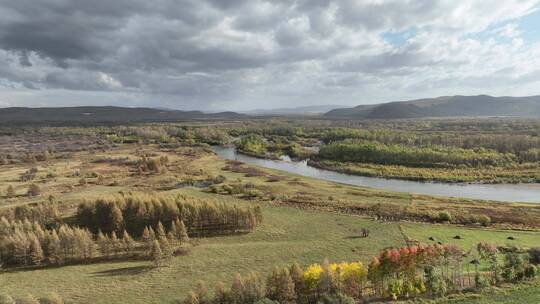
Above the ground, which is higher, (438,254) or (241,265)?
(438,254)

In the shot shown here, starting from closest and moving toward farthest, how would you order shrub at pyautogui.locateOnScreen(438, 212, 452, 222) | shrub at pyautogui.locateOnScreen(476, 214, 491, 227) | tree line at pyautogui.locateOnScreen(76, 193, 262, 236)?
tree line at pyautogui.locateOnScreen(76, 193, 262, 236), shrub at pyautogui.locateOnScreen(476, 214, 491, 227), shrub at pyautogui.locateOnScreen(438, 212, 452, 222)

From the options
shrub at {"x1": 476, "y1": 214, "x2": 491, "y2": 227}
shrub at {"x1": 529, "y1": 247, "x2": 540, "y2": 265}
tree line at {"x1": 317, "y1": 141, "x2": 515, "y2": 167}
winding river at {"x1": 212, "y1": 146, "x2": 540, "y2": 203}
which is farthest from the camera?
tree line at {"x1": 317, "y1": 141, "x2": 515, "y2": 167}

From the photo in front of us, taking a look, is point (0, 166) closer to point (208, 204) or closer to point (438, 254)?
point (208, 204)

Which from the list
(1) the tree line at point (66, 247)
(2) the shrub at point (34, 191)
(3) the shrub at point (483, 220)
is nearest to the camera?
(1) the tree line at point (66, 247)

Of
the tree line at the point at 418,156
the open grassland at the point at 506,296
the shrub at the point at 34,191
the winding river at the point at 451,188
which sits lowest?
the winding river at the point at 451,188

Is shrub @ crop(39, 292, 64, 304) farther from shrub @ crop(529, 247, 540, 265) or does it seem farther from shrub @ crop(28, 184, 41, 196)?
shrub @ crop(28, 184, 41, 196)

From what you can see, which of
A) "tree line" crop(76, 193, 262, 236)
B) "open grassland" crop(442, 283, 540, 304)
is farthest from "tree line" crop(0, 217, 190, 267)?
"open grassland" crop(442, 283, 540, 304)

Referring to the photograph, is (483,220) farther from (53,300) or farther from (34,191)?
(34,191)

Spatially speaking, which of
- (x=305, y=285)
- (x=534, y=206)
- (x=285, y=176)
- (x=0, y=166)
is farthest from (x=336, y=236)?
(x=0, y=166)

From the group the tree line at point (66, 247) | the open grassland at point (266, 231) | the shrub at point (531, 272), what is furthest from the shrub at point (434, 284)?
the tree line at point (66, 247)

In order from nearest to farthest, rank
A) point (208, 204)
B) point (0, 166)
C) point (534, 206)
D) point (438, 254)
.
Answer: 1. point (438, 254)
2. point (208, 204)
3. point (534, 206)
4. point (0, 166)

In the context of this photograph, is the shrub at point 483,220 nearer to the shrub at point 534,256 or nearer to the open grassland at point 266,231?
the open grassland at point 266,231
